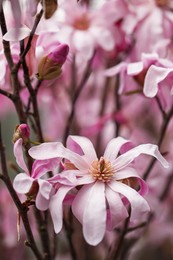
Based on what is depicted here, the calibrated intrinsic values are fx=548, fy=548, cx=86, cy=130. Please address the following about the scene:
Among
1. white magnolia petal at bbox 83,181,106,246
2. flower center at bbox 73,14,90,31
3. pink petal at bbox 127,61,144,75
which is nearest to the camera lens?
white magnolia petal at bbox 83,181,106,246

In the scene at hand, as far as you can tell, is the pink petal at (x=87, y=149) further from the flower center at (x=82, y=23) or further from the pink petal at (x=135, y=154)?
the flower center at (x=82, y=23)

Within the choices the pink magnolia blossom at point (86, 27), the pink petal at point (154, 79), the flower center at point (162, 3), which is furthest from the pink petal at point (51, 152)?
the flower center at point (162, 3)

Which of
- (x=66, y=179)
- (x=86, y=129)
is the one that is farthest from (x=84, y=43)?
(x=66, y=179)

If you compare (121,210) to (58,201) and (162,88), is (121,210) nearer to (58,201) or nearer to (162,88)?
(58,201)

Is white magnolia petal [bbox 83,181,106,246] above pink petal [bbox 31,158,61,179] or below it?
below

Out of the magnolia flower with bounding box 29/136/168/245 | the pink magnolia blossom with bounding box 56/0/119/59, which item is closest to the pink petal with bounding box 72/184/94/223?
the magnolia flower with bounding box 29/136/168/245

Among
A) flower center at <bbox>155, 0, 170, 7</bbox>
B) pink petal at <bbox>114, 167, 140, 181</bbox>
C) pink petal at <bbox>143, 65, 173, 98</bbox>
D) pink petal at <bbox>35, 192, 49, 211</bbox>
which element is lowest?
pink petal at <bbox>114, 167, 140, 181</bbox>

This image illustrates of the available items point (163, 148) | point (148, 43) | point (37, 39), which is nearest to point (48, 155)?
point (37, 39)

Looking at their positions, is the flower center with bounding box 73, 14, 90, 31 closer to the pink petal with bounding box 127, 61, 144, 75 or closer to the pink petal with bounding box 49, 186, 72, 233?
the pink petal with bounding box 127, 61, 144, 75

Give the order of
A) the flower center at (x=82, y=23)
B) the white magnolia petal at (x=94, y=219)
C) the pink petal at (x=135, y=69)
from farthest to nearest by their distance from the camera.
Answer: the flower center at (x=82, y=23) < the pink petal at (x=135, y=69) < the white magnolia petal at (x=94, y=219)
